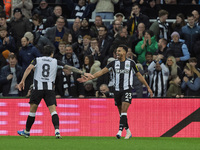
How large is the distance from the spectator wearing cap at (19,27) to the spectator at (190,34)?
16.8 ft

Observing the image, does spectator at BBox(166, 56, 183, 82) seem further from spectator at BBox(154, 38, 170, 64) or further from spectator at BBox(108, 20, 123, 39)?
spectator at BBox(108, 20, 123, 39)

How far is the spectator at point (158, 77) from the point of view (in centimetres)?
1531

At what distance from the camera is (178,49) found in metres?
17.0

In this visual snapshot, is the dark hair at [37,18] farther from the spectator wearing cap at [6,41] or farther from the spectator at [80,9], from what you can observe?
the spectator at [80,9]

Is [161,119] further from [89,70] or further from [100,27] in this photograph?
[100,27]

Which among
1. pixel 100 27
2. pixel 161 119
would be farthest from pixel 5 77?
pixel 161 119

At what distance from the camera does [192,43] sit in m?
17.7

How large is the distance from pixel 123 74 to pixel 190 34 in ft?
19.9

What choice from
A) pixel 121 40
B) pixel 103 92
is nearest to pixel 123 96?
pixel 103 92

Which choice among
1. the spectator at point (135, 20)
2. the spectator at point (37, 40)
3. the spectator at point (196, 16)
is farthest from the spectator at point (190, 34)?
the spectator at point (37, 40)

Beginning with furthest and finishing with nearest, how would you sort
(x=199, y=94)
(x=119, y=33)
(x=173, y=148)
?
(x=119, y=33), (x=199, y=94), (x=173, y=148)

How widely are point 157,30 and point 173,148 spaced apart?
Result: 27.9 ft

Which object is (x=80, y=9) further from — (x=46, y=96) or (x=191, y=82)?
(x=46, y=96)

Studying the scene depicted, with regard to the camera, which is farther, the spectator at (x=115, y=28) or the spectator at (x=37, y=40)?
the spectator at (x=115, y=28)
